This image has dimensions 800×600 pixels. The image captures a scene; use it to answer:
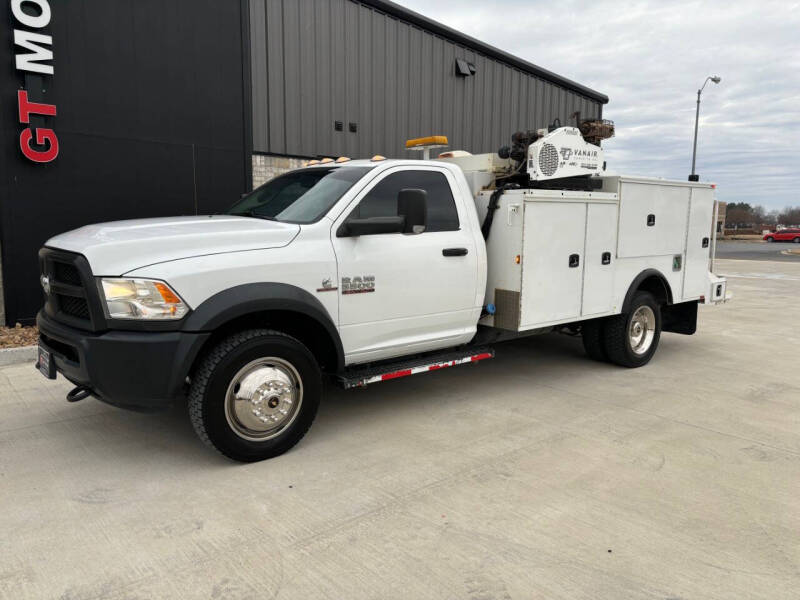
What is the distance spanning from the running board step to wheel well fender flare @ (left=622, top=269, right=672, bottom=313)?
1.92 meters

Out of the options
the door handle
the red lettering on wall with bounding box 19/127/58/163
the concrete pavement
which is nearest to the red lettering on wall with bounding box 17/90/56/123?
the red lettering on wall with bounding box 19/127/58/163

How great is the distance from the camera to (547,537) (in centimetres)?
309

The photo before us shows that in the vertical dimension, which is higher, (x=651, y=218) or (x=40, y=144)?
(x=40, y=144)

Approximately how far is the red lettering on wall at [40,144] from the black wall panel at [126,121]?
12 centimetres

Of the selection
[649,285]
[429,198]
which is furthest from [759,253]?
[429,198]

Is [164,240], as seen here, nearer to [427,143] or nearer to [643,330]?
[427,143]

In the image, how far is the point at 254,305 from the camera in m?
3.80

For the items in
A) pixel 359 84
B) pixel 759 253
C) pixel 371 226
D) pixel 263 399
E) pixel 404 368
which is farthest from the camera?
pixel 759 253

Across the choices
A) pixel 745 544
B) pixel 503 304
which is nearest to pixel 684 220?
pixel 503 304

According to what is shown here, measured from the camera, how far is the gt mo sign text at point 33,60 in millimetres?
7414

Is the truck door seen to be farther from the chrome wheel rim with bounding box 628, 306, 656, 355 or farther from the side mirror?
the chrome wheel rim with bounding box 628, 306, 656, 355

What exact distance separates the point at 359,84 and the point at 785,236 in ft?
185

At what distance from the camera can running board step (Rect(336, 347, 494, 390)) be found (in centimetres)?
451

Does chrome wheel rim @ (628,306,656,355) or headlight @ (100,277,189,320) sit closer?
headlight @ (100,277,189,320)
